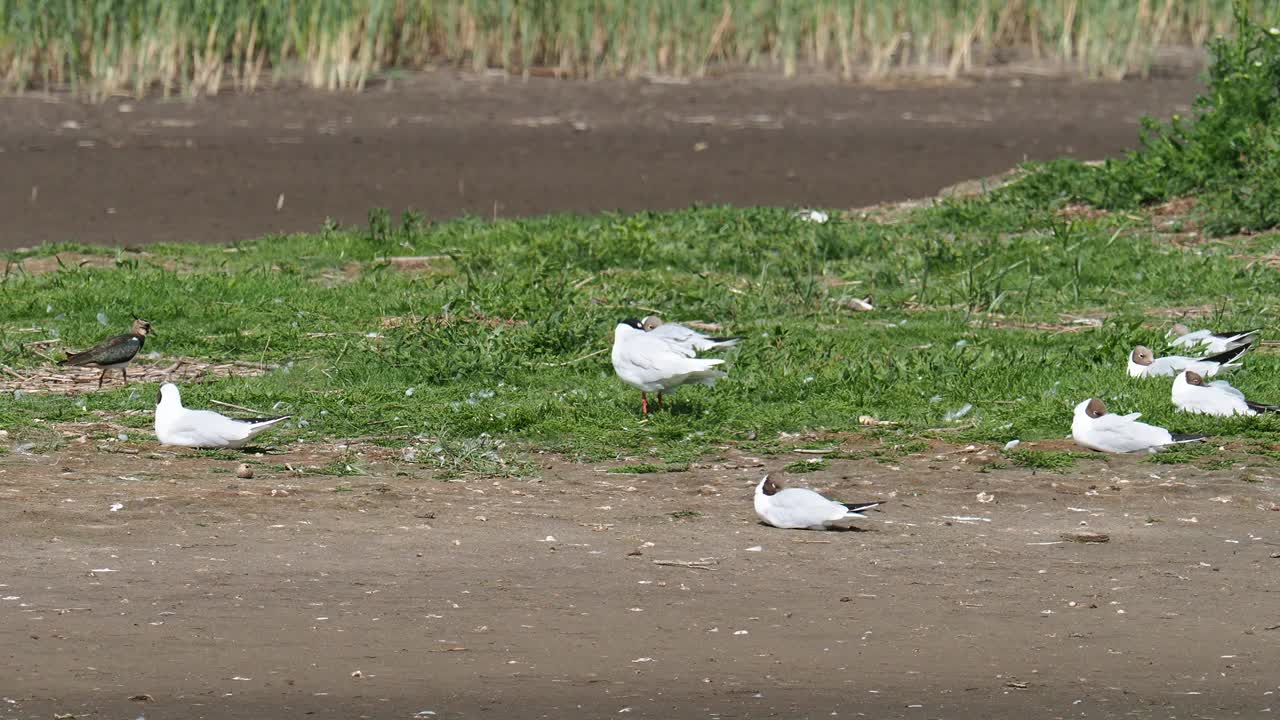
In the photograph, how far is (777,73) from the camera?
26609 mm

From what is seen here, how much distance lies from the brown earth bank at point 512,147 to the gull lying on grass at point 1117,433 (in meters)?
10.2

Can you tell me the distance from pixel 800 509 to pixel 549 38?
18725mm

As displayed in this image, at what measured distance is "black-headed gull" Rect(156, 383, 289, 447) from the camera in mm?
9219

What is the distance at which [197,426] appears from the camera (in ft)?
30.2

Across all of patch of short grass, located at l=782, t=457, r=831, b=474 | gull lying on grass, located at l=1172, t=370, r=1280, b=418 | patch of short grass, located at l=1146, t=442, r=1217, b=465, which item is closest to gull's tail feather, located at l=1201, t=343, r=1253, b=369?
gull lying on grass, located at l=1172, t=370, r=1280, b=418

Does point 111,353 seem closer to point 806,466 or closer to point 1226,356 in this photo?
point 806,466

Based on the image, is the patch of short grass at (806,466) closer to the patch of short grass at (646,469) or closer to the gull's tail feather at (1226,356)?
the patch of short grass at (646,469)

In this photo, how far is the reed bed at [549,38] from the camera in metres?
23.4

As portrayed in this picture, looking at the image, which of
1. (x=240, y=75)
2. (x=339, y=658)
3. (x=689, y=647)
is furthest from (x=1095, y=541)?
(x=240, y=75)

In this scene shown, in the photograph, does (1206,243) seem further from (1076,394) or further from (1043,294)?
(1076,394)

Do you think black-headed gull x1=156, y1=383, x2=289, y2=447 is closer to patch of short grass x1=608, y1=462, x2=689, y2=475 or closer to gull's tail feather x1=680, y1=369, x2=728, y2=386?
patch of short grass x1=608, y1=462, x2=689, y2=475

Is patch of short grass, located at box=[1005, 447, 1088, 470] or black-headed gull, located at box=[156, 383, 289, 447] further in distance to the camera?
patch of short grass, located at box=[1005, 447, 1088, 470]

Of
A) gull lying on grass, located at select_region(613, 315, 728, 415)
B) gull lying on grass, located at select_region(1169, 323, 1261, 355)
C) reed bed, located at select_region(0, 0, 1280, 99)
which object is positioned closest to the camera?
gull lying on grass, located at select_region(613, 315, 728, 415)

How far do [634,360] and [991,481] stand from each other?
1911mm
